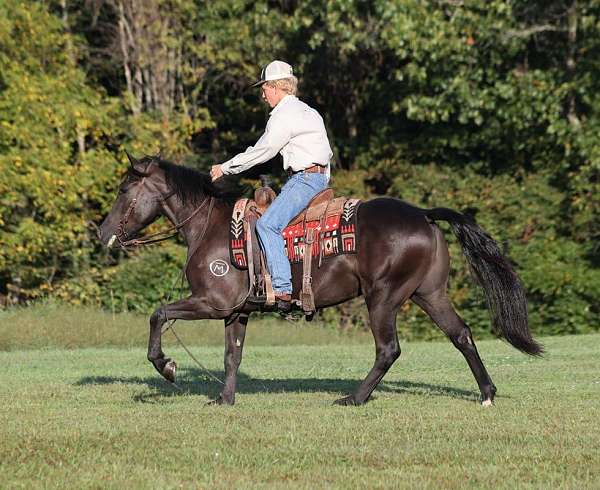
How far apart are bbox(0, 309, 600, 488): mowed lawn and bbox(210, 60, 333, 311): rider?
4.49 ft

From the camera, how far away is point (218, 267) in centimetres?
1064

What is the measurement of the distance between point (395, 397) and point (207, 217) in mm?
2492

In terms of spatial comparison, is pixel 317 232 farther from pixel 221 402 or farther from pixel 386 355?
pixel 221 402

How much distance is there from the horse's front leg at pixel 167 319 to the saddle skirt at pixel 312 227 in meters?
0.53

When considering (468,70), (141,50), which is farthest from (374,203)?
(141,50)

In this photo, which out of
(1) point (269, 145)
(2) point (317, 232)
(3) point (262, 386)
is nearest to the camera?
(1) point (269, 145)

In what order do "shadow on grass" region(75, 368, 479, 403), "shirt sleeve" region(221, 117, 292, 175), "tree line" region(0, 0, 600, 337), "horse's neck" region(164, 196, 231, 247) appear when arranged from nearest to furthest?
1. "shirt sleeve" region(221, 117, 292, 175)
2. "horse's neck" region(164, 196, 231, 247)
3. "shadow on grass" region(75, 368, 479, 403)
4. "tree line" region(0, 0, 600, 337)

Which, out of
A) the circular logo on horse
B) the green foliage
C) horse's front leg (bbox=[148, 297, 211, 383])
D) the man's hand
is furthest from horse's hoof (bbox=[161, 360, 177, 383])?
the man's hand

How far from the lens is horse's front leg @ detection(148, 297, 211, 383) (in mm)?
10398

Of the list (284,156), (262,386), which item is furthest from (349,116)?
(284,156)

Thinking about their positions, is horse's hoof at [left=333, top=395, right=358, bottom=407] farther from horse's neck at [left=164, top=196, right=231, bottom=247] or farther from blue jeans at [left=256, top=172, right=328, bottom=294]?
horse's neck at [left=164, top=196, right=231, bottom=247]

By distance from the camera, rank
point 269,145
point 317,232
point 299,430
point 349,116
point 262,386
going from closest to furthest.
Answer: point 299,430 < point 269,145 < point 317,232 < point 262,386 < point 349,116

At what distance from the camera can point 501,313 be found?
10.7m

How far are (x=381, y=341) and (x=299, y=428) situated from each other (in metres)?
1.84
